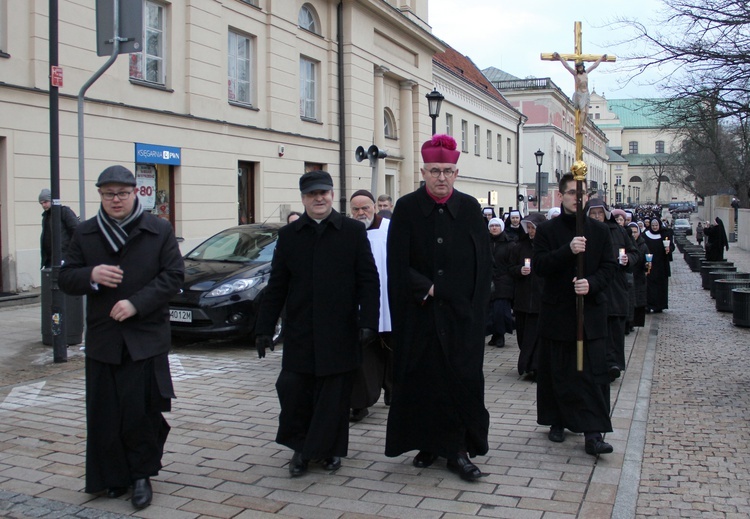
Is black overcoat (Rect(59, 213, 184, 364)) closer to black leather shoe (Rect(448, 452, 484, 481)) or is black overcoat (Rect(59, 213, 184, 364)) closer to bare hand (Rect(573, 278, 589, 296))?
black leather shoe (Rect(448, 452, 484, 481))

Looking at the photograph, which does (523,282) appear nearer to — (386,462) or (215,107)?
(386,462)

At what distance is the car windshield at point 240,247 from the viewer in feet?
35.2

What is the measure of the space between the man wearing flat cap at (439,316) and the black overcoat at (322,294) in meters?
0.20

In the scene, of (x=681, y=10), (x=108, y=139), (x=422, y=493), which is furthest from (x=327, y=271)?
(x=108, y=139)

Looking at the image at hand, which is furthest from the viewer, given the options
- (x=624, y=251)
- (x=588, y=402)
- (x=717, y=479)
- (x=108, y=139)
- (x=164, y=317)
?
(x=108, y=139)

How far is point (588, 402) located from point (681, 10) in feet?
19.6

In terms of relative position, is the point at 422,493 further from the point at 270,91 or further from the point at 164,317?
the point at 270,91

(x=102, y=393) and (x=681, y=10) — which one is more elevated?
(x=681, y=10)

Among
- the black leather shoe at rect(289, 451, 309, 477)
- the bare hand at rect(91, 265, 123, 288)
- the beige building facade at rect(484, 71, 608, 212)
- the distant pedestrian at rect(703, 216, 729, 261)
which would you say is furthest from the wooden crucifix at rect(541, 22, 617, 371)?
the beige building facade at rect(484, 71, 608, 212)

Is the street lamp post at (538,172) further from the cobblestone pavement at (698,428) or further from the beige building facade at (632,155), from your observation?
the beige building facade at (632,155)

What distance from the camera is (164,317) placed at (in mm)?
4781

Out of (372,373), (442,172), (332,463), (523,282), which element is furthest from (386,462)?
(523,282)

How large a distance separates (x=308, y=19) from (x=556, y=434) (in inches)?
798

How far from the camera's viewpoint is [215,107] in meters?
19.0
